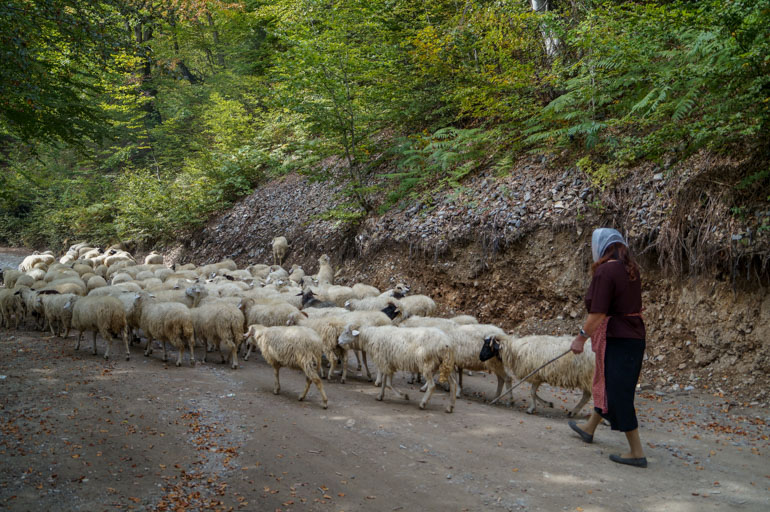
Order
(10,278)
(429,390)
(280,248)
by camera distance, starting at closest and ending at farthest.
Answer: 1. (429,390)
2. (10,278)
3. (280,248)

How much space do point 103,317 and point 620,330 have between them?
8723 millimetres

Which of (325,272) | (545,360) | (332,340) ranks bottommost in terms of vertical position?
(332,340)

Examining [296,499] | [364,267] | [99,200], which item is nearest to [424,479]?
[296,499]

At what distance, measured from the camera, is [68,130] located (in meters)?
7.95

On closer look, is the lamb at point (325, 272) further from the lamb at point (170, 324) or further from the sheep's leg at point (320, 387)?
the sheep's leg at point (320, 387)

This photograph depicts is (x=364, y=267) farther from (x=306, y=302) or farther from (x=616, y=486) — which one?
(x=616, y=486)

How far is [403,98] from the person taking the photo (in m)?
15.0

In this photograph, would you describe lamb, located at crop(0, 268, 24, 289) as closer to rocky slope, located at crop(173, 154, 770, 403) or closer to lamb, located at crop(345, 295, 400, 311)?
rocky slope, located at crop(173, 154, 770, 403)

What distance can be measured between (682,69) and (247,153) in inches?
741

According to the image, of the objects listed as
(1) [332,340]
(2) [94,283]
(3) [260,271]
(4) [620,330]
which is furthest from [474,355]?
(2) [94,283]

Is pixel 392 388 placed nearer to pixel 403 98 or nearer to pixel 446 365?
pixel 446 365

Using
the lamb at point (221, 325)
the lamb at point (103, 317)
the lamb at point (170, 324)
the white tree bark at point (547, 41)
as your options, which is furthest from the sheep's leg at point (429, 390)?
the white tree bark at point (547, 41)

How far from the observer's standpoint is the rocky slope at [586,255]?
293 inches

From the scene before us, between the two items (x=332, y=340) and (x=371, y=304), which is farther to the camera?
(x=371, y=304)
